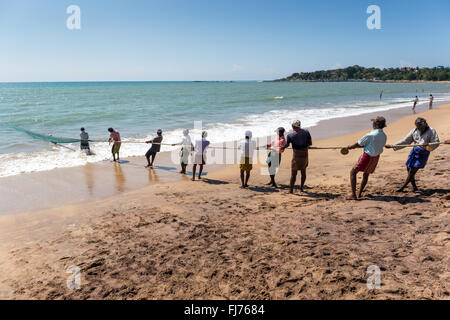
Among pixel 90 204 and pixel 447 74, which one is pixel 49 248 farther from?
pixel 447 74

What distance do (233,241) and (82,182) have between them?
5.76m

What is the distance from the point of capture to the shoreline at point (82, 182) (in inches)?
271

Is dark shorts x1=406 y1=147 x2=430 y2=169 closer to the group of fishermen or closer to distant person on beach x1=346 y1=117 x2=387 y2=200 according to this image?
the group of fishermen

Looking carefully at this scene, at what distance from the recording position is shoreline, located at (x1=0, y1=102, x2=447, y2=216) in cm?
688

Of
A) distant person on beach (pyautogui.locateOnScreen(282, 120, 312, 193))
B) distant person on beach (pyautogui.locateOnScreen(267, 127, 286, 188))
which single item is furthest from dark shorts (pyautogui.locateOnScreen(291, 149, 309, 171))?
distant person on beach (pyautogui.locateOnScreen(267, 127, 286, 188))

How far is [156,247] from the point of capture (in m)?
4.26

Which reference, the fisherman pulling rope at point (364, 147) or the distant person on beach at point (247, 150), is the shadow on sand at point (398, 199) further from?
the distant person on beach at point (247, 150)

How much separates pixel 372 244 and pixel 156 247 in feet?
9.86

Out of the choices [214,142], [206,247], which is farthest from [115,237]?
[214,142]

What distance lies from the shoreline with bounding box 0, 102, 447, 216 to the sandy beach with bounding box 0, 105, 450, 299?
8 cm

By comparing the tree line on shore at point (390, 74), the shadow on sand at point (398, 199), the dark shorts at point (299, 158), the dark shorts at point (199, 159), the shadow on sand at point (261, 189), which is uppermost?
the tree line on shore at point (390, 74)

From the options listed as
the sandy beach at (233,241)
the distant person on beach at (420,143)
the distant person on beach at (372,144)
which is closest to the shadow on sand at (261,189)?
the sandy beach at (233,241)

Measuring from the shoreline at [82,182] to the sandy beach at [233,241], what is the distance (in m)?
0.08

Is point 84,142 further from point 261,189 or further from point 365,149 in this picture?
point 365,149
